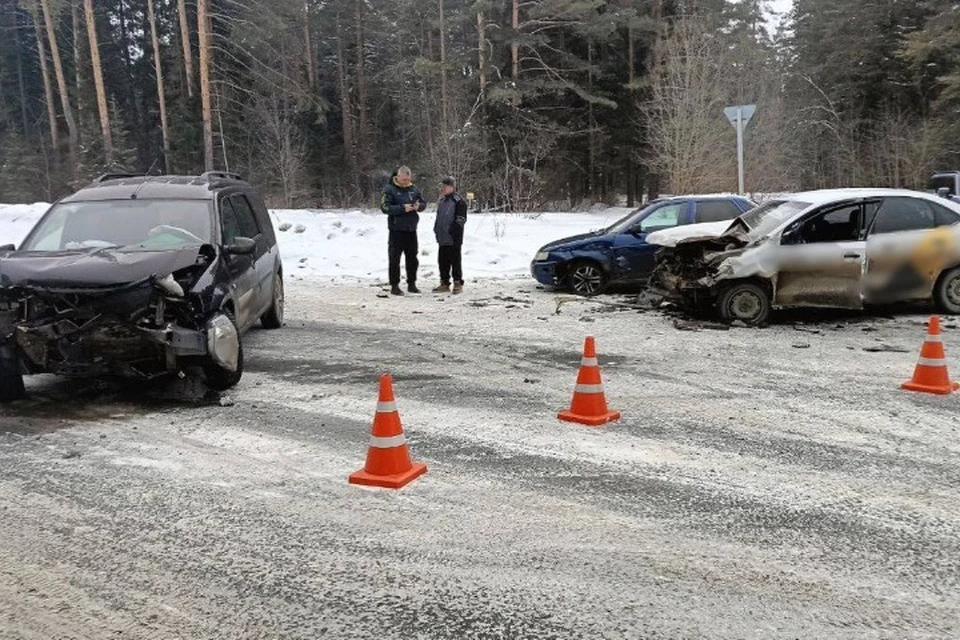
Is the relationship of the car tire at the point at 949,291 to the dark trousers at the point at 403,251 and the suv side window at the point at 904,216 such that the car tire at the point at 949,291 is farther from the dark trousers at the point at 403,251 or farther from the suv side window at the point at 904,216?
the dark trousers at the point at 403,251

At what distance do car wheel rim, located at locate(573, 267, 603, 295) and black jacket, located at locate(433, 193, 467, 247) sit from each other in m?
2.04

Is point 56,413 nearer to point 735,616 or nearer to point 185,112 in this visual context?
point 735,616

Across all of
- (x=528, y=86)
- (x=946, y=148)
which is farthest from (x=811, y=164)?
(x=528, y=86)

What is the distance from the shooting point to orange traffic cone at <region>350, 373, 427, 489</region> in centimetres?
424

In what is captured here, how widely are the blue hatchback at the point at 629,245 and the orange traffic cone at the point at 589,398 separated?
6443 millimetres

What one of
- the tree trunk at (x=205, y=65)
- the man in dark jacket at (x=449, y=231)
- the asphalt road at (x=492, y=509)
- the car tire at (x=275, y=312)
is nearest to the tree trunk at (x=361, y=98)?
the tree trunk at (x=205, y=65)

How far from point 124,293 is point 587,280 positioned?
7917mm

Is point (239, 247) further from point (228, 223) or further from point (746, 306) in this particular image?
point (746, 306)

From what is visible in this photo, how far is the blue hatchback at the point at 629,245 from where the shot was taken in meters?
11.7

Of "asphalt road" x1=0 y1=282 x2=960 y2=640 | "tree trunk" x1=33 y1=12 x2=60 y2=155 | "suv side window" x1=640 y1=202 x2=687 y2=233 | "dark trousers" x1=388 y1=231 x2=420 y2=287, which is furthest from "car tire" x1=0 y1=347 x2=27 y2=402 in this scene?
"tree trunk" x1=33 y1=12 x2=60 y2=155

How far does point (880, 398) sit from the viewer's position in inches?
237

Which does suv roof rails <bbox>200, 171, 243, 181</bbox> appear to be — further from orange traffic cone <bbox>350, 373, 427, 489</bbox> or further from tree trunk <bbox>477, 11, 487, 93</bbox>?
tree trunk <bbox>477, 11, 487, 93</bbox>

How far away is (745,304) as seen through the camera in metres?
9.10

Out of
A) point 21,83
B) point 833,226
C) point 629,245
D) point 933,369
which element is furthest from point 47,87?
point 933,369
